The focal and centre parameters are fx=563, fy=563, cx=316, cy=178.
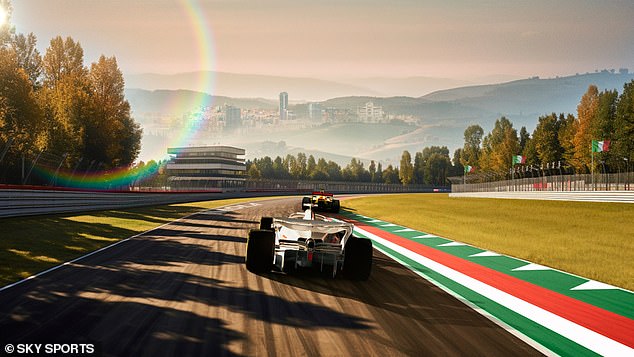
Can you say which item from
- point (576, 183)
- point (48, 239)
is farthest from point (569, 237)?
point (576, 183)

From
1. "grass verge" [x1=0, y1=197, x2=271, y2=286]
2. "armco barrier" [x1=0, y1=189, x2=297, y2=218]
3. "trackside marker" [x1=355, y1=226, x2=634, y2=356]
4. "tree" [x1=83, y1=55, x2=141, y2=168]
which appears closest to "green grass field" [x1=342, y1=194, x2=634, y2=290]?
"trackside marker" [x1=355, y1=226, x2=634, y2=356]

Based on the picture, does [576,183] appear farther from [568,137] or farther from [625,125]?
[568,137]

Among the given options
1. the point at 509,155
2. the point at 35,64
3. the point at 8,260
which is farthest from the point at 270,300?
the point at 509,155

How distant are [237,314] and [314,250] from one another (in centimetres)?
343

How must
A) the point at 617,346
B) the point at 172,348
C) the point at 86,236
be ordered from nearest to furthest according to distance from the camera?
the point at 172,348 < the point at 617,346 < the point at 86,236

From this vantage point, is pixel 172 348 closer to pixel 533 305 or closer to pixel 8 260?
pixel 533 305

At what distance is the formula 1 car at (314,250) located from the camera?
10875 millimetres

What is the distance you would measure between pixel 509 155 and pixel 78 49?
93704 millimetres

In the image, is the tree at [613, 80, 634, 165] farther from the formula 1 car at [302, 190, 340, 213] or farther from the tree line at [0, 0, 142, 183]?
the tree line at [0, 0, 142, 183]

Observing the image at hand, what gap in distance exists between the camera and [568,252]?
17453 millimetres

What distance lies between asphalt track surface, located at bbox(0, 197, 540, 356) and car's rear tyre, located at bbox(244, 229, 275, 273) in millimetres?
230

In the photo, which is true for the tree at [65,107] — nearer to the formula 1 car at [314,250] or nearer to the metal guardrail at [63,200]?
the metal guardrail at [63,200]

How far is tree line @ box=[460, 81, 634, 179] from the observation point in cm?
8062

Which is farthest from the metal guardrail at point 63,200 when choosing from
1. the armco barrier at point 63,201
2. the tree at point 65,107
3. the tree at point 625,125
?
the tree at point 625,125
